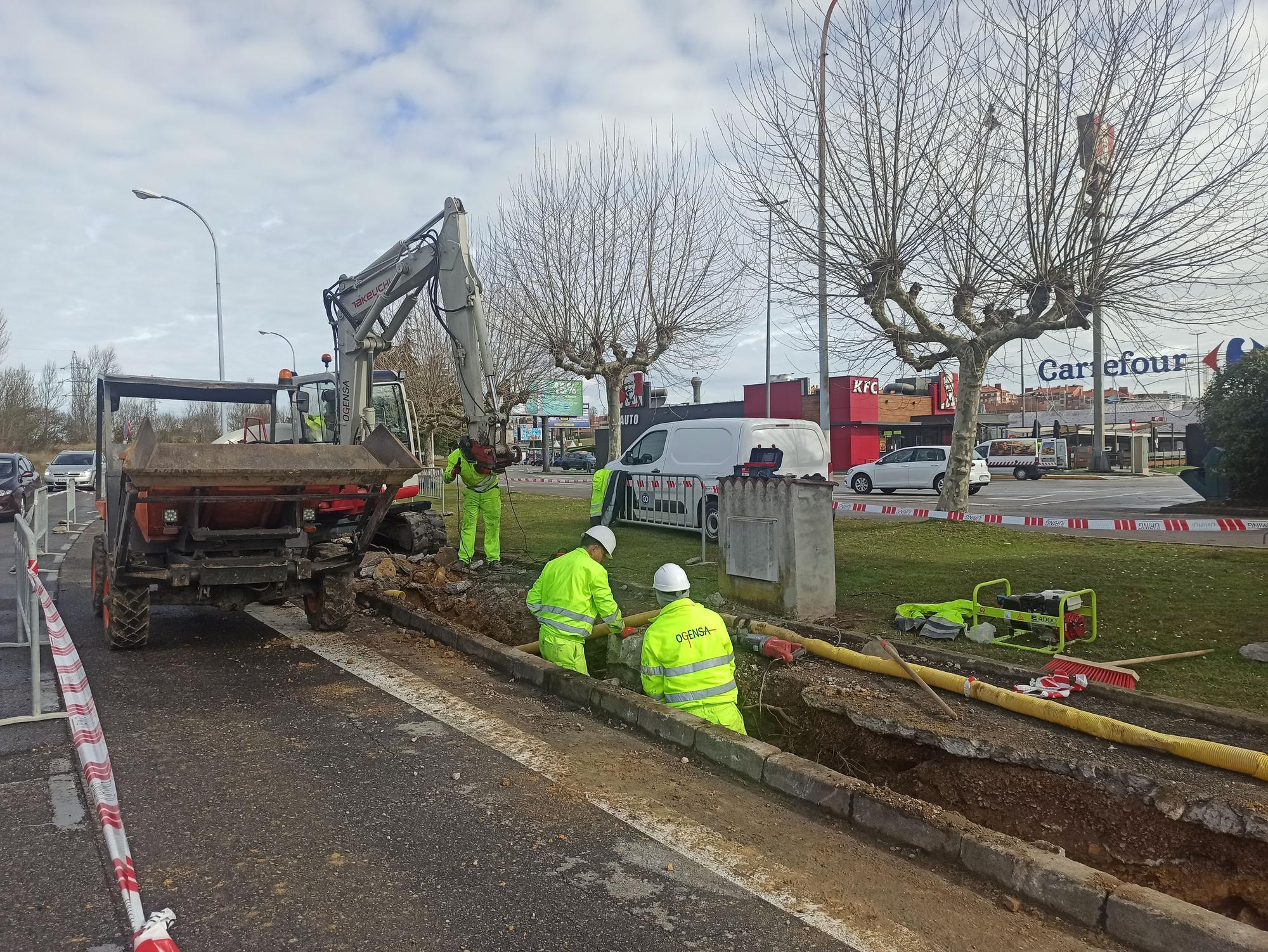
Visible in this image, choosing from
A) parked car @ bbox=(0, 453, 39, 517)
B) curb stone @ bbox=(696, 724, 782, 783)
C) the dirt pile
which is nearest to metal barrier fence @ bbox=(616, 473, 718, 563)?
the dirt pile

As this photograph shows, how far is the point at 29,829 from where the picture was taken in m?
3.88

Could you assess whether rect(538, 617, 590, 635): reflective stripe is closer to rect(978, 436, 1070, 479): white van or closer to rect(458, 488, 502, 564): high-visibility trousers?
rect(458, 488, 502, 564): high-visibility trousers

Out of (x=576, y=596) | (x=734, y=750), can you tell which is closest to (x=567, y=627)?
(x=576, y=596)

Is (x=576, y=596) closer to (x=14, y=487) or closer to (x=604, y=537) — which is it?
(x=604, y=537)

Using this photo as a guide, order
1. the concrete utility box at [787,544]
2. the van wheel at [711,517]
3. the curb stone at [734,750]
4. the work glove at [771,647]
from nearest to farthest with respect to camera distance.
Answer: the curb stone at [734,750], the work glove at [771,647], the concrete utility box at [787,544], the van wheel at [711,517]

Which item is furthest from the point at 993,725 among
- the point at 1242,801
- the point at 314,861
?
the point at 314,861

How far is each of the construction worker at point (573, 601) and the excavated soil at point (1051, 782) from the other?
1.30m

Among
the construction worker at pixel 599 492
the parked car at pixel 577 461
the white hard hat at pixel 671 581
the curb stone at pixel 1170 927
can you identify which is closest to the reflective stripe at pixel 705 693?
the white hard hat at pixel 671 581

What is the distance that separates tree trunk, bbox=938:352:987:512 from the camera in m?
13.3

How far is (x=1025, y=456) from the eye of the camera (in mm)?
34969

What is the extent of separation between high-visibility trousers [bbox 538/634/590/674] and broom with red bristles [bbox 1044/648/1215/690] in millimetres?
3275

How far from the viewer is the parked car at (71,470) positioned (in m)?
26.8

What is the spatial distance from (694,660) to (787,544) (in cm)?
290

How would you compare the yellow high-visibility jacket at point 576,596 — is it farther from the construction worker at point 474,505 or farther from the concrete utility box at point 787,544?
the construction worker at point 474,505
